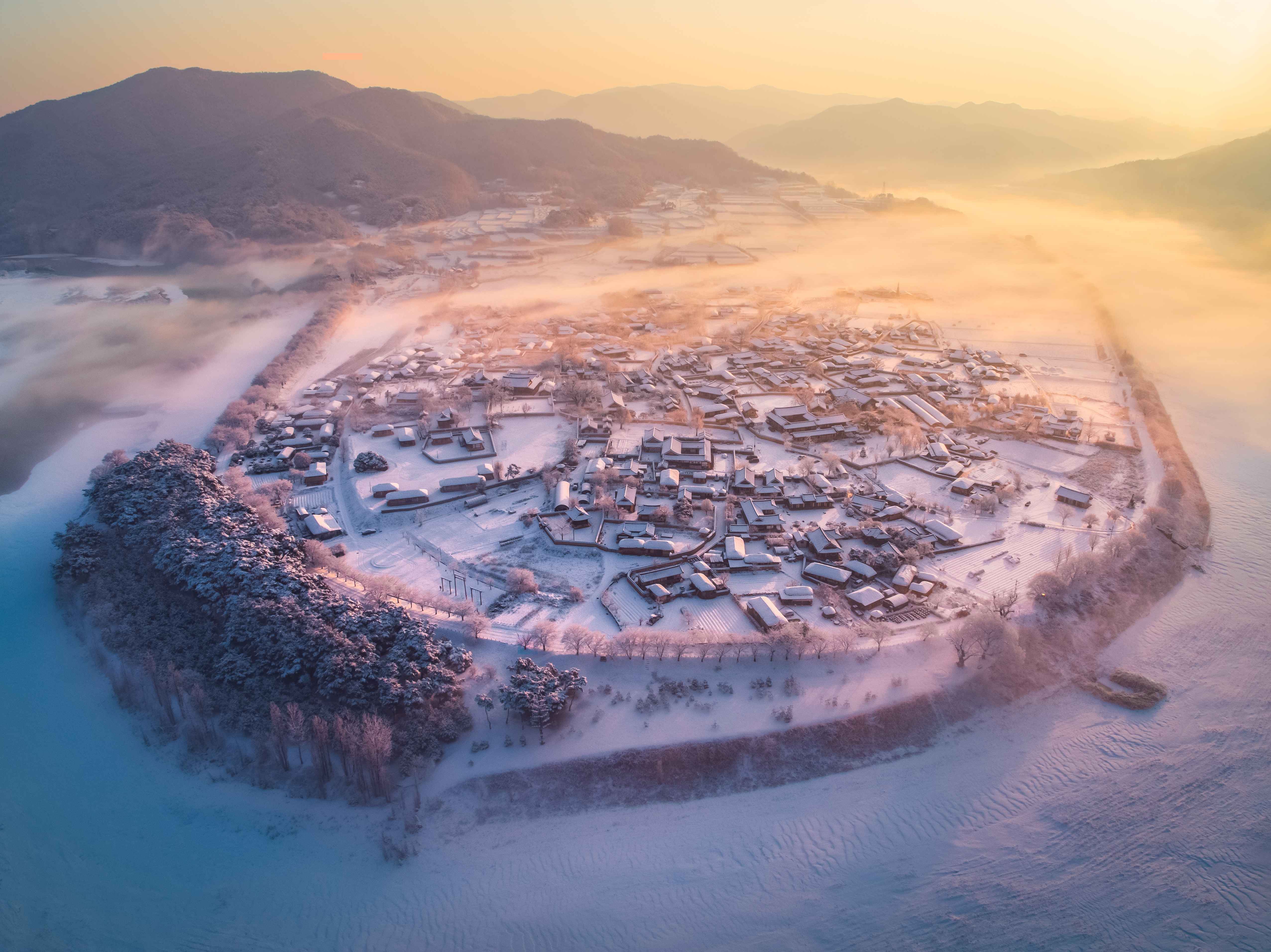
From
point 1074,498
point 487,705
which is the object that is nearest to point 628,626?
point 487,705

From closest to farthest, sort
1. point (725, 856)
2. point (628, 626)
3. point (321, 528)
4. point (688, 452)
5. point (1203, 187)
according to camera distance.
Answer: point (725, 856) < point (628, 626) < point (321, 528) < point (688, 452) < point (1203, 187)

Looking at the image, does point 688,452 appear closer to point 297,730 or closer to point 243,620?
point 243,620

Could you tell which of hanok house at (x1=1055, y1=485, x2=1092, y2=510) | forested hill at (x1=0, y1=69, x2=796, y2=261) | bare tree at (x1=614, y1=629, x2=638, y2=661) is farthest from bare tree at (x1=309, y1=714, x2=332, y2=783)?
forested hill at (x1=0, y1=69, x2=796, y2=261)

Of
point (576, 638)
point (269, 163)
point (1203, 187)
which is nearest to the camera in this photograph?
point (576, 638)

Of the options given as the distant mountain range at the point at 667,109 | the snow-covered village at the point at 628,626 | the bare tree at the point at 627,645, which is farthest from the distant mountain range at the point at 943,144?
the bare tree at the point at 627,645

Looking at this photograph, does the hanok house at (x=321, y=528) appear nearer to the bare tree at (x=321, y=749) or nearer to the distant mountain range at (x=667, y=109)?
the bare tree at (x=321, y=749)

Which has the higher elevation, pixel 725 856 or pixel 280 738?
pixel 280 738

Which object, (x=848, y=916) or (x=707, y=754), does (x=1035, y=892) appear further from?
(x=707, y=754)
